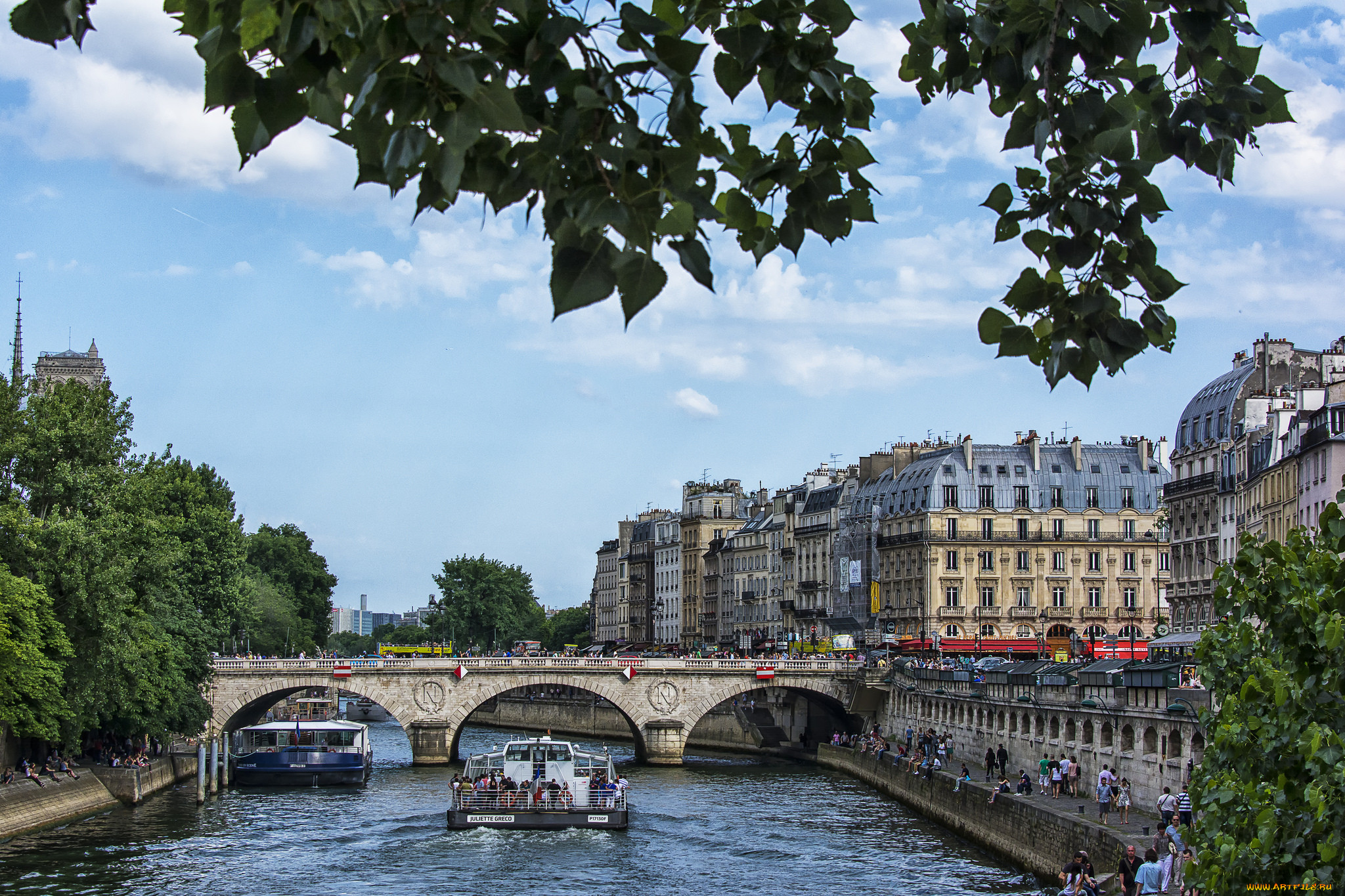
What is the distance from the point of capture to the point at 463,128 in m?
4.14

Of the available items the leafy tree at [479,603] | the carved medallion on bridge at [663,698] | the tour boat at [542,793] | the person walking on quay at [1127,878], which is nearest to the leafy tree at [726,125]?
the person walking on quay at [1127,878]

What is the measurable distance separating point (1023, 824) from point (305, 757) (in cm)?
3505

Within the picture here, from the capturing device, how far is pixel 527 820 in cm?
5119

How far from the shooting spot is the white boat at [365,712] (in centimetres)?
12575

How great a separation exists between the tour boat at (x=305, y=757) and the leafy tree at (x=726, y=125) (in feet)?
205

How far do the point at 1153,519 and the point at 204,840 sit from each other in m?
69.9

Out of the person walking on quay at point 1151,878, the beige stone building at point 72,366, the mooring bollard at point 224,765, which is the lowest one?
Answer: the mooring bollard at point 224,765

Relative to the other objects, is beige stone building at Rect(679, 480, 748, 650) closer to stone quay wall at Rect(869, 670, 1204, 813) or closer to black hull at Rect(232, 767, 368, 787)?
stone quay wall at Rect(869, 670, 1204, 813)

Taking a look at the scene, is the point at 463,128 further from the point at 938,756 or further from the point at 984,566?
the point at 984,566

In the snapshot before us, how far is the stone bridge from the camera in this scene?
77.3 meters

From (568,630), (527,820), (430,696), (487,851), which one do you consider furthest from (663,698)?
(568,630)

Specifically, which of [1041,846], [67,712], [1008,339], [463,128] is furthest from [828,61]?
[67,712]

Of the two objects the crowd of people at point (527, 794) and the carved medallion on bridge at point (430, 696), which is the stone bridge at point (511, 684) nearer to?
the carved medallion on bridge at point (430, 696)

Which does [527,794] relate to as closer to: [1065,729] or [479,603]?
[1065,729]
